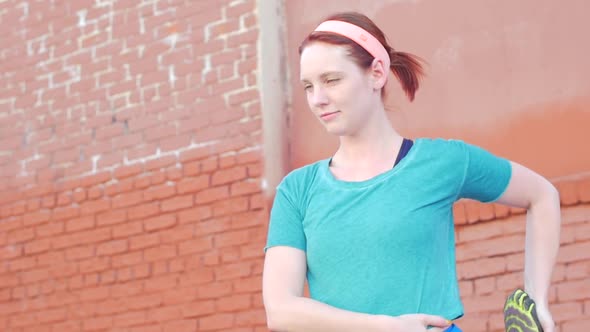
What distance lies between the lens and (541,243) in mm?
2463

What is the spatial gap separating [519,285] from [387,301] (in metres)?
2.61

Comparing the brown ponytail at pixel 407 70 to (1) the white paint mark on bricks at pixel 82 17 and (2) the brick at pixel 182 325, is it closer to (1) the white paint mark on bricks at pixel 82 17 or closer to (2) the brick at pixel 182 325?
(2) the brick at pixel 182 325

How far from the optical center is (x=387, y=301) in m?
2.21

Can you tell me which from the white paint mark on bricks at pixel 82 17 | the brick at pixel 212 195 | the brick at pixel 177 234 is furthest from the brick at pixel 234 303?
the white paint mark on bricks at pixel 82 17

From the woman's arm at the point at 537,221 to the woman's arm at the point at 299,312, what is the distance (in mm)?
332

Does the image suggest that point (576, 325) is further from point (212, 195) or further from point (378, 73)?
point (378, 73)

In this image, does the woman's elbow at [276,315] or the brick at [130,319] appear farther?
the brick at [130,319]

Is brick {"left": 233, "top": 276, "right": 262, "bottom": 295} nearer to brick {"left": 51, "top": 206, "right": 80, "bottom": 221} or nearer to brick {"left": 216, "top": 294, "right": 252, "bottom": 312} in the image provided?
brick {"left": 216, "top": 294, "right": 252, "bottom": 312}

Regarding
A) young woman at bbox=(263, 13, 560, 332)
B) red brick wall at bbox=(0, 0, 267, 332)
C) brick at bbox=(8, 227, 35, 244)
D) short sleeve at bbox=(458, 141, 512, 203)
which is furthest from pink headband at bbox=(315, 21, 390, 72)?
brick at bbox=(8, 227, 35, 244)

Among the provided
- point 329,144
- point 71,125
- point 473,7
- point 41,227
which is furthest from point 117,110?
point 473,7

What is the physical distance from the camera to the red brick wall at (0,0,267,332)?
5.71 meters

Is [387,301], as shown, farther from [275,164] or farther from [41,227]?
Answer: [41,227]

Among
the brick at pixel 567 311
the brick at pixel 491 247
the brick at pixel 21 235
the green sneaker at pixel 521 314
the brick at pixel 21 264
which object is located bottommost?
the green sneaker at pixel 521 314

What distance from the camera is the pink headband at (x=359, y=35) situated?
2.35 meters
